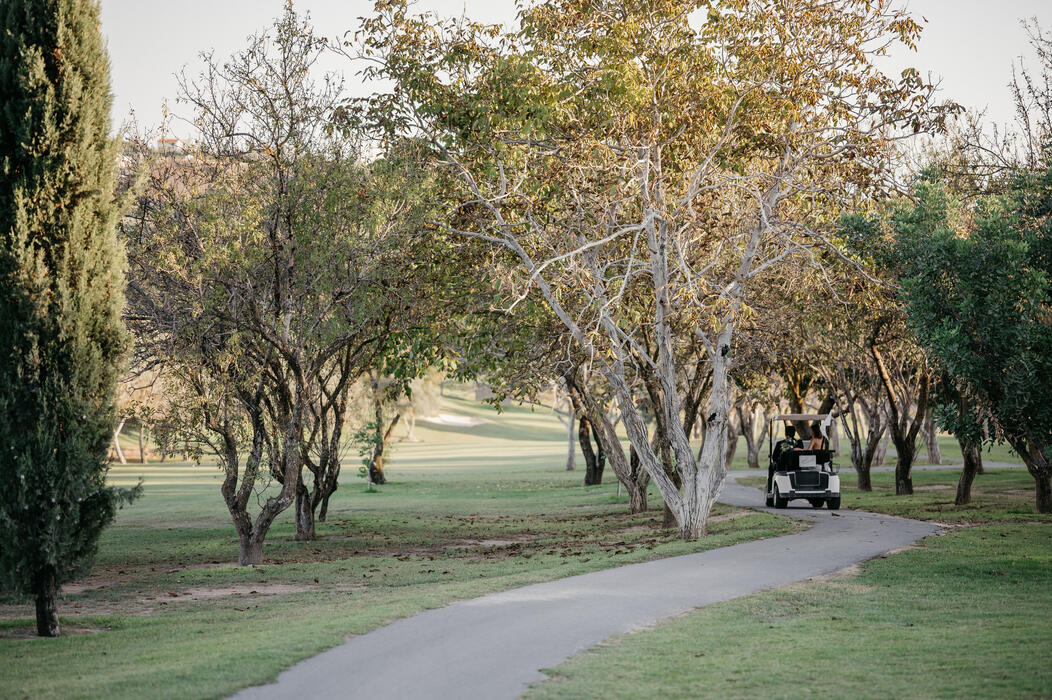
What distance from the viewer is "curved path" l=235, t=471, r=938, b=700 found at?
24.6ft

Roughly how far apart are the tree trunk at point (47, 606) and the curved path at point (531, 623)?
14.7 feet

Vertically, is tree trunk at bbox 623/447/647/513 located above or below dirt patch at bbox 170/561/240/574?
above

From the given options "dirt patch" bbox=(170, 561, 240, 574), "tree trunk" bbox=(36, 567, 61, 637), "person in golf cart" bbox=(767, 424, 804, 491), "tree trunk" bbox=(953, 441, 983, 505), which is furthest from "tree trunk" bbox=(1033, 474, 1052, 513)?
"tree trunk" bbox=(36, 567, 61, 637)

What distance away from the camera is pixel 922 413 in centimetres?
2894

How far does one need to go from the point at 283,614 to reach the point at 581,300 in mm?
9012

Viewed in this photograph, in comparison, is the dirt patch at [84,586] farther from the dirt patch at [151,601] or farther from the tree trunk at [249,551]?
the tree trunk at [249,551]

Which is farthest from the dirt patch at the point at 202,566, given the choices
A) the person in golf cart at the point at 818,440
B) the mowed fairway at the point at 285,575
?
the person in golf cart at the point at 818,440

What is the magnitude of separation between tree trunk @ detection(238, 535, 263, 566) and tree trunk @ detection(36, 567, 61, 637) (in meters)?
7.43

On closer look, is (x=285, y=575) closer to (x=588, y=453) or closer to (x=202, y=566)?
(x=202, y=566)

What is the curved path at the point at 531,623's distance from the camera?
749cm

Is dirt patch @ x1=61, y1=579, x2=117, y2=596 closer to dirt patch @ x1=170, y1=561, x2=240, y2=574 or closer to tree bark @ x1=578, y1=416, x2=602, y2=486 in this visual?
dirt patch @ x1=170, y1=561, x2=240, y2=574

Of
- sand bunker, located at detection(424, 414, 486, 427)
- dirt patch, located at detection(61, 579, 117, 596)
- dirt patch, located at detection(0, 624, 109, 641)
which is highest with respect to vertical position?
sand bunker, located at detection(424, 414, 486, 427)

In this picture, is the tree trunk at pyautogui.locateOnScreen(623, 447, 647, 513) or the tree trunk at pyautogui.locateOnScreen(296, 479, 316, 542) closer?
the tree trunk at pyautogui.locateOnScreen(296, 479, 316, 542)

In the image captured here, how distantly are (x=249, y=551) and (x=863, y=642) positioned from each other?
13275mm
